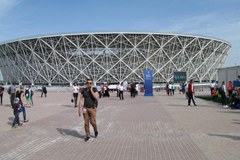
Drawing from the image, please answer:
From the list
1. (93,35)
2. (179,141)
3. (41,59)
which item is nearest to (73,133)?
Answer: (179,141)

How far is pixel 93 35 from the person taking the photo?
7656 centimetres

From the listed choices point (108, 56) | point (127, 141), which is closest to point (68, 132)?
point (127, 141)

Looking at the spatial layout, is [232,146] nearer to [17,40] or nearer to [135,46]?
[135,46]

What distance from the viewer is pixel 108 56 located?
262 feet

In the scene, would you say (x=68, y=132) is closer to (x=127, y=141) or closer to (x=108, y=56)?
(x=127, y=141)

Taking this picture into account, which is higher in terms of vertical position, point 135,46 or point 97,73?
point 135,46

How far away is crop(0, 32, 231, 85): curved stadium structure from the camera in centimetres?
7850

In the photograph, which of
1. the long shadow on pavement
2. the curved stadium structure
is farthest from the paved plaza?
the curved stadium structure

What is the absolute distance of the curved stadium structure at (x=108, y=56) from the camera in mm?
78500

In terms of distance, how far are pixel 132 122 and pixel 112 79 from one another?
228ft

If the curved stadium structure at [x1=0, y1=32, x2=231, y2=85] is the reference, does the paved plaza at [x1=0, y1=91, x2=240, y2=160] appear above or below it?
below

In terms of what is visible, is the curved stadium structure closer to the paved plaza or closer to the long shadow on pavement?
the paved plaza

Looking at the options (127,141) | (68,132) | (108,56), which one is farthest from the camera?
(108,56)

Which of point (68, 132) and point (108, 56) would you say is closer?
point (68, 132)
